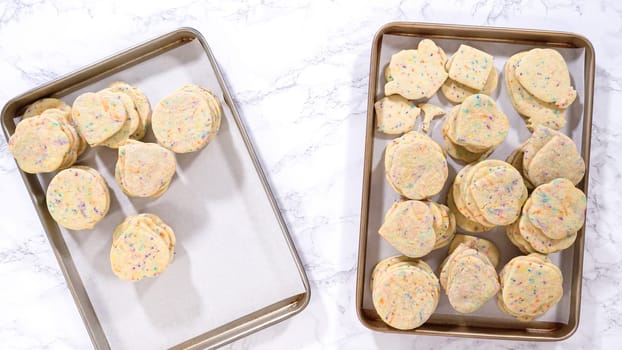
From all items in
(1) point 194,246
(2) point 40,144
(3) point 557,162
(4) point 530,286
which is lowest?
(4) point 530,286

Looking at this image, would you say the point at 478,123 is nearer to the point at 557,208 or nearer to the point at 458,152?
the point at 458,152

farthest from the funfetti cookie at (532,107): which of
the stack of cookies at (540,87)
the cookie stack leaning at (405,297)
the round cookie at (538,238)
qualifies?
the cookie stack leaning at (405,297)

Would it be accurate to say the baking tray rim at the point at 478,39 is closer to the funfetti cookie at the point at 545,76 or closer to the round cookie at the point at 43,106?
the funfetti cookie at the point at 545,76

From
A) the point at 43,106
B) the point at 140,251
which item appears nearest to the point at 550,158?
the point at 140,251

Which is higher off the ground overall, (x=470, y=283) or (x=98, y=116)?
(x=98, y=116)

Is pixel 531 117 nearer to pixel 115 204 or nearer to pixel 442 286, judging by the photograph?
pixel 442 286

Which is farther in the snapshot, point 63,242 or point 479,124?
point 63,242

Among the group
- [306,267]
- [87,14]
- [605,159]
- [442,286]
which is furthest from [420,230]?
[87,14]
